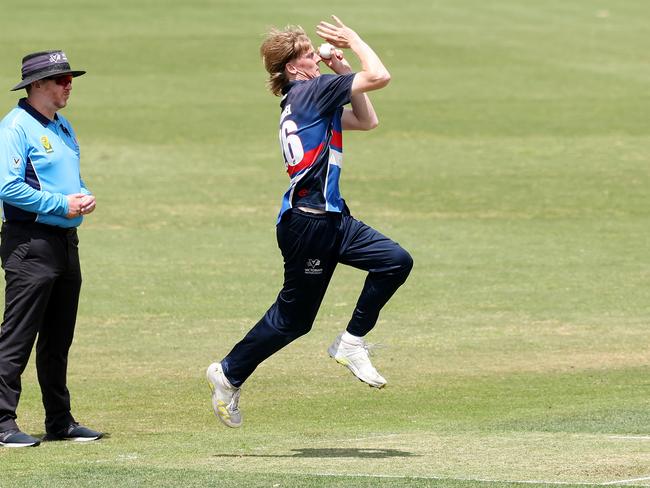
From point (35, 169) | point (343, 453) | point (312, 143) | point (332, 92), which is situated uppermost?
point (332, 92)

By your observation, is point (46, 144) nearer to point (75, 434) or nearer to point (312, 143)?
point (312, 143)

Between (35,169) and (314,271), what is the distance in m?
1.87

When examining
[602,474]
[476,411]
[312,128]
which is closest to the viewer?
[602,474]

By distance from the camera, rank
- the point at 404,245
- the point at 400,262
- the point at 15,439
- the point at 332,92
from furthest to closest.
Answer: the point at 404,245
the point at 15,439
the point at 400,262
the point at 332,92

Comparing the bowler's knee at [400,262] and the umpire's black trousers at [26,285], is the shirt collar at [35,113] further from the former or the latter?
the bowler's knee at [400,262]

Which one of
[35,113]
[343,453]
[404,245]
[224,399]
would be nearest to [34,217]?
[35,113]

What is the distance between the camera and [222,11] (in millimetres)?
40875

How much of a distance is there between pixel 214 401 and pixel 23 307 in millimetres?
1329

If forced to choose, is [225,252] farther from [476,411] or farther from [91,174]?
[476,411]

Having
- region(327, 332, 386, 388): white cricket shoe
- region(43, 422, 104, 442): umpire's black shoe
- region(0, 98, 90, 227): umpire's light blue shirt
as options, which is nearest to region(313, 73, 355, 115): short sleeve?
region(327, 332, 386, 388): white cricket shoe

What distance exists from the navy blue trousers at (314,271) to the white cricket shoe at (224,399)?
0.05 meters

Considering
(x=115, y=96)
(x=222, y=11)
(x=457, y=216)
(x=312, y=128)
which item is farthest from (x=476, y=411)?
(x=222, y=11)

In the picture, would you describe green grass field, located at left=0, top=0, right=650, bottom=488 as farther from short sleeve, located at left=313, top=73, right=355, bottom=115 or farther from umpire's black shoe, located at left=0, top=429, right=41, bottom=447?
short sleeve, located at left=313, top=73, right=355, bottom=115

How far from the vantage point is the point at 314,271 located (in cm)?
843
